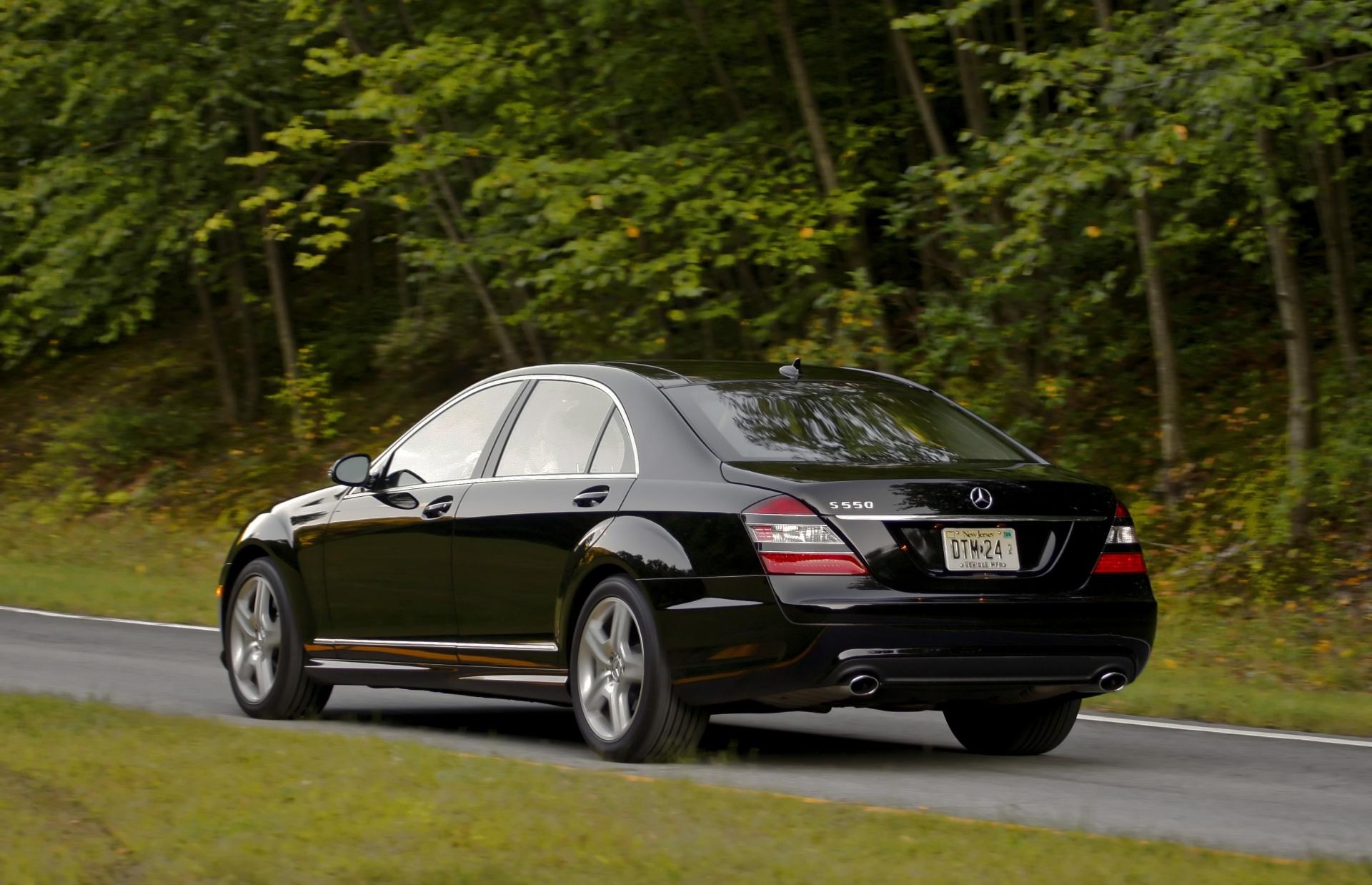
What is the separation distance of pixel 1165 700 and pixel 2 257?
1996 cm

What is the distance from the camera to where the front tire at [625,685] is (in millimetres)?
7504

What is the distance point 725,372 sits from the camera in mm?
8438

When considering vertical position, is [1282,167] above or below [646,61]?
below

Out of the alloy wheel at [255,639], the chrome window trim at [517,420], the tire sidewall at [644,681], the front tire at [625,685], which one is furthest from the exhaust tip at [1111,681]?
the alloy wheel at [255,639]

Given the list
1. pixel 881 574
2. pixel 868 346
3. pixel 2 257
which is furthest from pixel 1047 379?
pixel 2 257

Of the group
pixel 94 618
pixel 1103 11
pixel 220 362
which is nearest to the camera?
Result: pixel 1103 11

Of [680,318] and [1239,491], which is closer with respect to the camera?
[1239,491]

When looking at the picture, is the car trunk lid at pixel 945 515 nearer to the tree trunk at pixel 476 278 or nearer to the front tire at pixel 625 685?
the front tire at pixel 625 685

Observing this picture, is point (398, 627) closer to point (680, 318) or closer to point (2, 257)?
point (680, 318)

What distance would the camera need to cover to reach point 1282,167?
14992 mm

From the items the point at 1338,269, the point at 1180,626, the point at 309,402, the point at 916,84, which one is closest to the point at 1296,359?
the point at 1338,269

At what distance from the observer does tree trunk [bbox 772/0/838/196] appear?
19.0 meters

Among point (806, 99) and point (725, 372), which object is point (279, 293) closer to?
point (806, 99)

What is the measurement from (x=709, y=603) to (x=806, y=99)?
1232 cm
